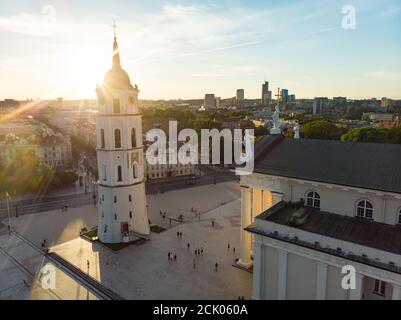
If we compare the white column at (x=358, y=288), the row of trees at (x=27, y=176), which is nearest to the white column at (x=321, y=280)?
the white column at (x=358, y=288)

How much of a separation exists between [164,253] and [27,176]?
35817 millimetres

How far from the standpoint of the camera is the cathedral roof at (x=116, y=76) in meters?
33.8

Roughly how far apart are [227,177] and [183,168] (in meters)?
9.76

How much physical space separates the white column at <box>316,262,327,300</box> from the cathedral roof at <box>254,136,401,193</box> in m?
5.61

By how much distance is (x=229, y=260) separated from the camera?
31.3m

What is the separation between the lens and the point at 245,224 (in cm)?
2920

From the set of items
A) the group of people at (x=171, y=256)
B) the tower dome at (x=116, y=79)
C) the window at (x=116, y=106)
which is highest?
the tower dome at (x=116, y=79)

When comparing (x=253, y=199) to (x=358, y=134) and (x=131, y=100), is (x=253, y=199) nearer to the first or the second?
(x=131, y=100)

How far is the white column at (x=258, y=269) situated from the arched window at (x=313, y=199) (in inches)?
200

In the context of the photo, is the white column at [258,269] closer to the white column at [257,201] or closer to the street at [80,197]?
the white column at [257,201]

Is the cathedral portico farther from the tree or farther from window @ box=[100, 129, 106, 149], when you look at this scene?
the tree

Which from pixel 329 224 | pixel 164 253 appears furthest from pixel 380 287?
pixel 164 253

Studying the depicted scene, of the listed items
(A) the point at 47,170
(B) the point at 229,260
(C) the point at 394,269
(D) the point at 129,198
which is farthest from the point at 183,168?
(C) the point at 394,269
